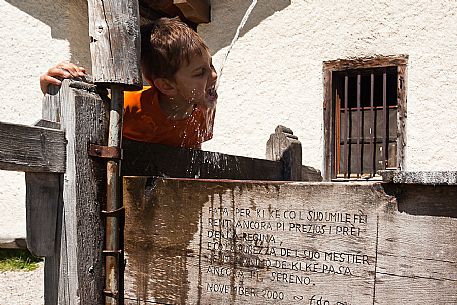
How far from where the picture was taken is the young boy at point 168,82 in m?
1.90

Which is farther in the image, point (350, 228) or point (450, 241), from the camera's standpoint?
point (350, 228)

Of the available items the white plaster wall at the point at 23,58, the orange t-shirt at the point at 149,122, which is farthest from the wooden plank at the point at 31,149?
the white plaster wall at the point at 23,58

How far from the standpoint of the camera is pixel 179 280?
1579 mm

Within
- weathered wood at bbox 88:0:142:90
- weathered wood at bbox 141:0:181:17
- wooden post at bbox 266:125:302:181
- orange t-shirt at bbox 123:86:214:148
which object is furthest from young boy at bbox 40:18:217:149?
weathered wood at bbox 141:0:181:17

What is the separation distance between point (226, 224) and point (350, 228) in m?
0.33

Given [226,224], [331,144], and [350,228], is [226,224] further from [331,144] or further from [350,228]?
[331,144]

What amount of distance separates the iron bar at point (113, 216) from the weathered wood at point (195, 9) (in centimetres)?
416

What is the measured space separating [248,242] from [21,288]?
12.8ft

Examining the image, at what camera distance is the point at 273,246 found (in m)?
1.47

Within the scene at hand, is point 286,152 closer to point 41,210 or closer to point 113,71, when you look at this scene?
point 113,71

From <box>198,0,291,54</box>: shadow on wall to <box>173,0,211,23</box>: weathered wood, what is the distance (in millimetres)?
95

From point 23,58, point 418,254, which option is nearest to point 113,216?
point 418,254

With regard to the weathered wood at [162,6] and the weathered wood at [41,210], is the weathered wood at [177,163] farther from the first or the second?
the weathered wood at [162,6]

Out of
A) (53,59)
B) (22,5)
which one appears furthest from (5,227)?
(22,5)
